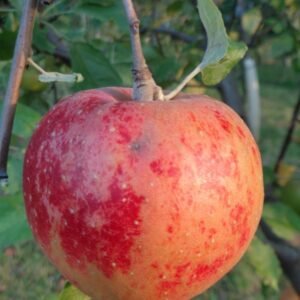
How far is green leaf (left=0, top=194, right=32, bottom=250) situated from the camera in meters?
0.91

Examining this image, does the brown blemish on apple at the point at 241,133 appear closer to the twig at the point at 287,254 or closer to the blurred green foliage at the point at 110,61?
the blurred green foliage at the point at 110,61

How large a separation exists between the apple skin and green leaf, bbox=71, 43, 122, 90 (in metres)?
0.47

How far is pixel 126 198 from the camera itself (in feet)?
1.94

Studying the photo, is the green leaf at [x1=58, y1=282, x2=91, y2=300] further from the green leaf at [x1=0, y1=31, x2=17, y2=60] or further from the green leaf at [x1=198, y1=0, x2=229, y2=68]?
the green leaf at [x1=0, y1=31, x2=17, y2=60]

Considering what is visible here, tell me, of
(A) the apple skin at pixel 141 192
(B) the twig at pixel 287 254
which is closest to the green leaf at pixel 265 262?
(B) the twig at pixel 287 254

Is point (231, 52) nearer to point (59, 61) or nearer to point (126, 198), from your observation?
point (126, 198)

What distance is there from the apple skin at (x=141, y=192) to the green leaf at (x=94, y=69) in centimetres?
47

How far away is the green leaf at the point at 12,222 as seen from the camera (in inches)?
35.6

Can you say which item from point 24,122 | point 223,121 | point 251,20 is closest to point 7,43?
point 24,122

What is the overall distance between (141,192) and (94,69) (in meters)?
0.59

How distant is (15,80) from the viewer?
65 centimetres

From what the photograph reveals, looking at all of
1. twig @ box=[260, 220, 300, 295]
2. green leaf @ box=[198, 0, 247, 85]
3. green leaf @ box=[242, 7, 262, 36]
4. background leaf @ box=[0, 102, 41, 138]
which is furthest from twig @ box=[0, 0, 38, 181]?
green leaf @ box=[242, 7, 262, 36]

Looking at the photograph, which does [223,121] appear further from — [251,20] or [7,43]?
[251,20]

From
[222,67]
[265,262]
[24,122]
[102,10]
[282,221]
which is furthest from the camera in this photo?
[282,221]
